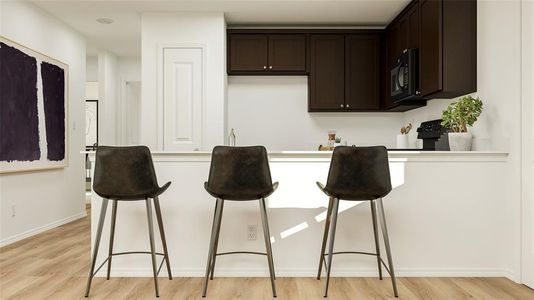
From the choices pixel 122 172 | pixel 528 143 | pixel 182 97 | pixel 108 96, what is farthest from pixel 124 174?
pixel 108 96

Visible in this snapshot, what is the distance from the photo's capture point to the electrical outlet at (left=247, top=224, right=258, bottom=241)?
10.5 ft

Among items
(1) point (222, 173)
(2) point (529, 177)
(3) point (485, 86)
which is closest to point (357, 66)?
(3) point (485, 86)

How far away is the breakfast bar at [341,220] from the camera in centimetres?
320

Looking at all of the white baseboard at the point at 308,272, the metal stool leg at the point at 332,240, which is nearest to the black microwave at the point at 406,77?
the white baseboard at the point at 308,272

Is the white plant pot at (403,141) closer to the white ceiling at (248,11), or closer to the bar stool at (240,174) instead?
the white ceiling at (248,11)

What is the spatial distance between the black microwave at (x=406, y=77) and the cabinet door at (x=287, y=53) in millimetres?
1187

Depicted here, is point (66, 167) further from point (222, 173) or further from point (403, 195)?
point (403, 195)

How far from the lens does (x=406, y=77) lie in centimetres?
429

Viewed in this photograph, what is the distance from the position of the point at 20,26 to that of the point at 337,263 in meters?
4.00

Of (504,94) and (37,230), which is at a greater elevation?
(504,94)

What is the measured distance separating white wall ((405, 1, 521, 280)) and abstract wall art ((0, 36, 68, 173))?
4392 millimetres

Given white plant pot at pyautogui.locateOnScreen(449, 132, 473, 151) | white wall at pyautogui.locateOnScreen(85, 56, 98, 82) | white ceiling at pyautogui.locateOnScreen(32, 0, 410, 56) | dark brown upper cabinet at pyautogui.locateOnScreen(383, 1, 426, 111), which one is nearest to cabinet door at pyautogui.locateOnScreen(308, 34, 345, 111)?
white ceiling at pyautogui.locateOnScreen(32, 0, 410, 56)

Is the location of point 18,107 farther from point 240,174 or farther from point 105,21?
point 240,174

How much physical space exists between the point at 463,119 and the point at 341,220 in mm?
1268
